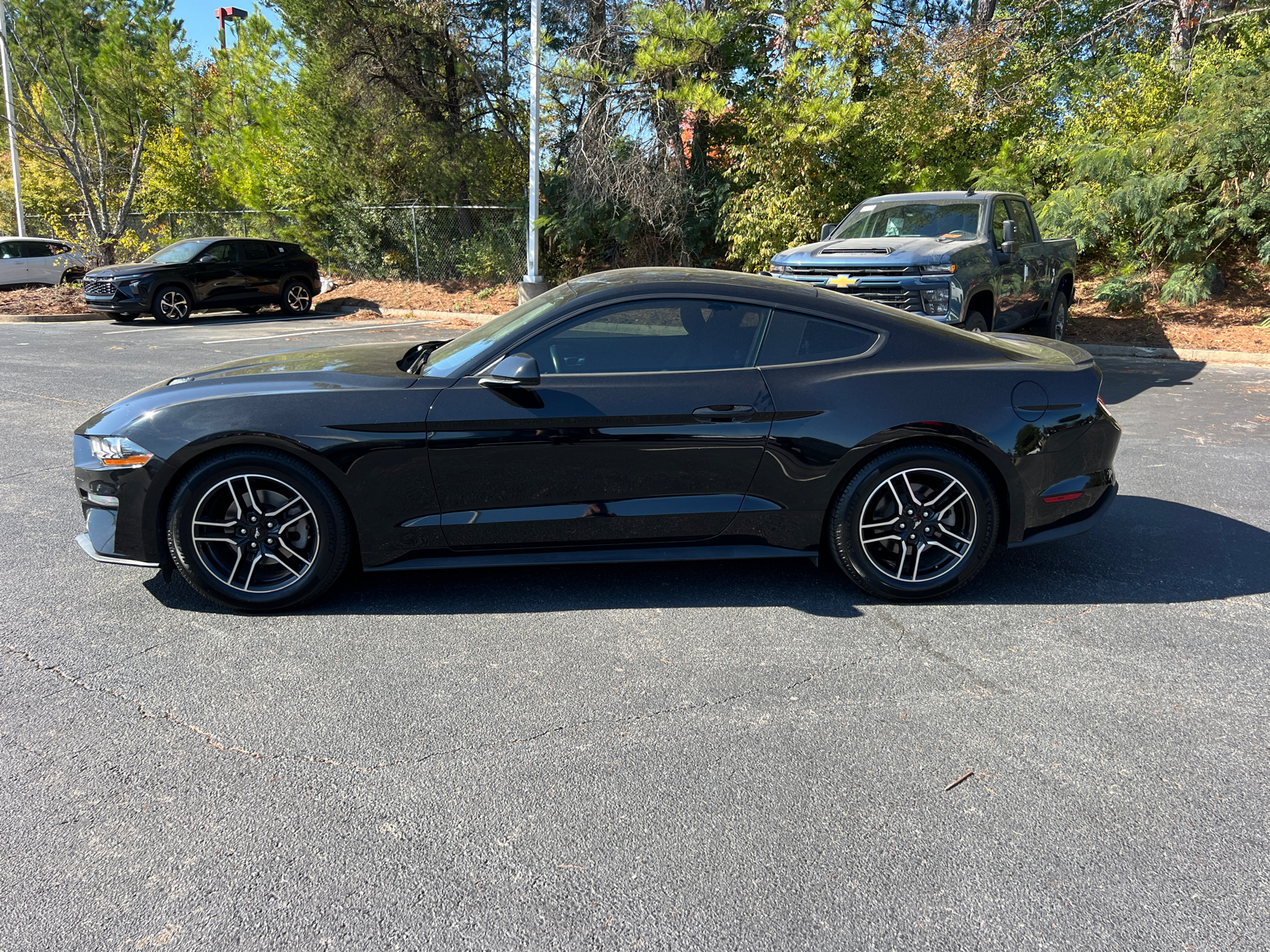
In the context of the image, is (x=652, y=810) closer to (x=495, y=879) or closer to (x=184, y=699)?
(x=495, y=879)

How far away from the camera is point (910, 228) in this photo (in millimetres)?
9516

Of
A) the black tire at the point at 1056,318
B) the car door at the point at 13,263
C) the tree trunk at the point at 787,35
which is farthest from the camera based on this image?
the car door at the point at 13,263

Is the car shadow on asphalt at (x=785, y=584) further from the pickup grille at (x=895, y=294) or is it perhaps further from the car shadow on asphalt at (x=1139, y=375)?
the car shadow on asphalt at (x=1139, y=375)

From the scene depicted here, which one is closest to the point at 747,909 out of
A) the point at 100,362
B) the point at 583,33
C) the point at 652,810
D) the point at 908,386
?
the point at 652,810

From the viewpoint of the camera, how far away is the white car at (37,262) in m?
21.1

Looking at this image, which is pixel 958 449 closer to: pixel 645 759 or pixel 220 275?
pixel 645 759

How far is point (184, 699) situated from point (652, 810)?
1.76 metres

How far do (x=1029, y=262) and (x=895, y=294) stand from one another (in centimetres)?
257

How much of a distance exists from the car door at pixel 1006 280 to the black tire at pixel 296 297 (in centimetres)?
1416

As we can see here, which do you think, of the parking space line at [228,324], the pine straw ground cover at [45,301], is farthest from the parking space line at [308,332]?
the pine straw ground cover at [45,301]

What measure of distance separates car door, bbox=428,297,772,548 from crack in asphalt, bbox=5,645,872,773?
87cm

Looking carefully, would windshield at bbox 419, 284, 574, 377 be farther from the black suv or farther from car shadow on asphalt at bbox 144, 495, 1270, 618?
the black suv

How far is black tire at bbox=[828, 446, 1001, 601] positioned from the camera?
4.01 meters

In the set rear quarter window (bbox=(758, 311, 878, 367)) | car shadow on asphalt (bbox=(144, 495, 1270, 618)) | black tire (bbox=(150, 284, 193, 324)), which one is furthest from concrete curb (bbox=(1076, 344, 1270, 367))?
black tire (bbox=(150, 284, 193, 324))
